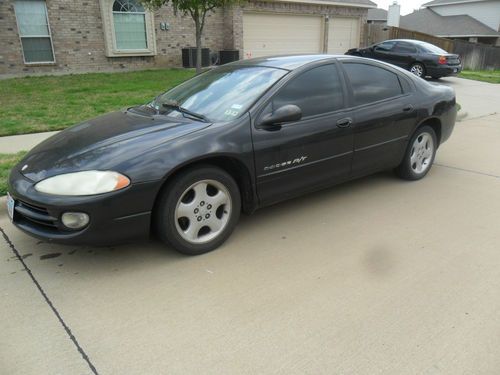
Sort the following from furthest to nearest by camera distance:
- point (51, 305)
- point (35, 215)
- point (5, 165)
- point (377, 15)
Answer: point (377, 15) → point (5, 165) → point (35, 215) → point (51, 305)

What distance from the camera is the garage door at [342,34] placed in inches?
902

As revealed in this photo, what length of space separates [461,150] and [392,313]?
4.92 metres

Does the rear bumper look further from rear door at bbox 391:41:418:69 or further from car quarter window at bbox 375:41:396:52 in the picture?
car quarter window at bbox 375:41:396:52

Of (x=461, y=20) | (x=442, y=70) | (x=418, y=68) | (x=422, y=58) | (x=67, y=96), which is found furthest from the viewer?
(x=461, y=20)

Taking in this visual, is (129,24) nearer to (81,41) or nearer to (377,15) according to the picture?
(81,41)

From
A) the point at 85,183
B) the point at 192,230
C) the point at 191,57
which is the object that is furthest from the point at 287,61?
the point at 191,57

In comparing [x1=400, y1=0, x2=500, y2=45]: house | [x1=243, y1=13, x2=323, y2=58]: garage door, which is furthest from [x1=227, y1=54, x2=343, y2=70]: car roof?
[x1=400, y1=0, x2=500, y2=45]: house

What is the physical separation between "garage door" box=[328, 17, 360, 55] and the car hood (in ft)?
68.8

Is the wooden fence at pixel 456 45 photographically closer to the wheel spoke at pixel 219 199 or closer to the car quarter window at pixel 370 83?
the car quarter window at pixel 370 83

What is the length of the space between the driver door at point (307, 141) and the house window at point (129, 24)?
13.5 meters

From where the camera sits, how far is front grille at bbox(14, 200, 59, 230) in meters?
3.06

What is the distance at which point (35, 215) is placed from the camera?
10.2 ft

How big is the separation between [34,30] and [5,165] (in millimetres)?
11015

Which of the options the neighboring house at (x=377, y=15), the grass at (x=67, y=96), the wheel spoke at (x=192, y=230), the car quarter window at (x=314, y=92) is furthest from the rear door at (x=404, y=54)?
the neighboring house at (x=377, y=15)
